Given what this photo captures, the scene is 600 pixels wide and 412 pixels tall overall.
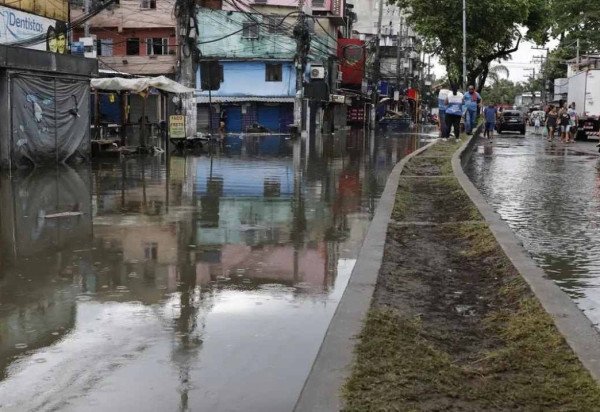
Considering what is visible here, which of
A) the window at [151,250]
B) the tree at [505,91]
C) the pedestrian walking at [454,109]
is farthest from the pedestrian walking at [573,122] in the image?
the tree at [505,91]

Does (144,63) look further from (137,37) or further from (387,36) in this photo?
(387,36)

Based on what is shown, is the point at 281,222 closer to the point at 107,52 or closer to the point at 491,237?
the point at 491,237

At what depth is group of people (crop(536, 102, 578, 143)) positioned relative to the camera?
29.6m

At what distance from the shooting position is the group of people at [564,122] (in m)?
29.6

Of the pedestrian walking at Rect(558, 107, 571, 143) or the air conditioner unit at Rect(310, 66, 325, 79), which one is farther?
the air conditioner unit at Rect(310, 66, 325, 79)

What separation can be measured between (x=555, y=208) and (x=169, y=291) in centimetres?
658

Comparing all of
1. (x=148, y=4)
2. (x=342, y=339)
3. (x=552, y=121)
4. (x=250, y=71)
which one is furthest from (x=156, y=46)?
(x=342, y=339)

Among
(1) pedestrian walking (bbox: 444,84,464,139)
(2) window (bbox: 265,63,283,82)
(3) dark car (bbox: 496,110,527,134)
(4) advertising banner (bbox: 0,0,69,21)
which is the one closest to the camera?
(1) pedestrian walking (bbox: 444,84,464,139)

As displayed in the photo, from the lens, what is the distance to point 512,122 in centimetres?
4000

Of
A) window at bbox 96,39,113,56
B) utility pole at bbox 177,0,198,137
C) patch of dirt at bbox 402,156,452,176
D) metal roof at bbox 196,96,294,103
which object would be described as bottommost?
patch of dirt at bbox 402,156,452,176

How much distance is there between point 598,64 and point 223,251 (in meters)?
36.9

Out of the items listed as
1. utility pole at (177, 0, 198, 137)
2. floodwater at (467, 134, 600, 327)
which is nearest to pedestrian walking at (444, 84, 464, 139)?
floodwater at (467, 134, 600, 327)

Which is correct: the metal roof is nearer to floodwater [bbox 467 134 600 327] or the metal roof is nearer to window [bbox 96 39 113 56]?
window [bbox 96 39 113 56]

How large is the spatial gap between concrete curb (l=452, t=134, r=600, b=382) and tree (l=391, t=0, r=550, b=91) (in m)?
36.5
